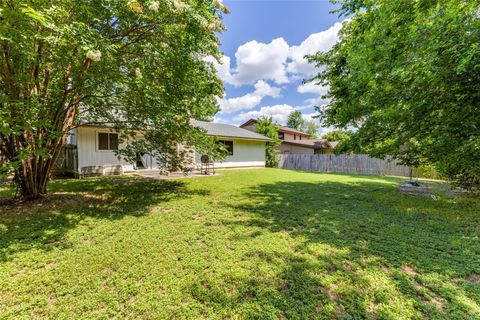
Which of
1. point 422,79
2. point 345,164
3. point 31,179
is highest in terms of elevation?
point 422,79

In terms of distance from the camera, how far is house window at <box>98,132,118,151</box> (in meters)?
10.4

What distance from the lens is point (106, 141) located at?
1064cm

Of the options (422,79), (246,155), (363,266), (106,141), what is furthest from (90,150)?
(422,79)

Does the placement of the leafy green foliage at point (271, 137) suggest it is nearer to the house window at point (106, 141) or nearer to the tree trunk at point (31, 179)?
the house window at point (106, 141)

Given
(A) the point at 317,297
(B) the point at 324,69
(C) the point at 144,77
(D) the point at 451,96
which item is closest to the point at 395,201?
(D) the point at 451,96

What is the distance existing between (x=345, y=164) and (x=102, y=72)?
16.2m

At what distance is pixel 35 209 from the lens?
4457 mm

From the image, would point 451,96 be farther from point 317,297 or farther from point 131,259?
point 131,259

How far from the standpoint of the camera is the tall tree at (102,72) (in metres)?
3.41

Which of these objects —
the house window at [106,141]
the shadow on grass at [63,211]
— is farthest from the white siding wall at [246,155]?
the shadow on grass at [63,211]

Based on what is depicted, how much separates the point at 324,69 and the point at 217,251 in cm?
936

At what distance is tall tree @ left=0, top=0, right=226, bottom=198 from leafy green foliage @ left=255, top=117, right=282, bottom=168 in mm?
13551

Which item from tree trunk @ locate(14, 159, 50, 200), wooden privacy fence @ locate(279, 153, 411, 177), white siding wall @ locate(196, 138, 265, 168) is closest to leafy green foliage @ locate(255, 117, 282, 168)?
wooden privacy fence @ locate(279, 153, 411, 177)

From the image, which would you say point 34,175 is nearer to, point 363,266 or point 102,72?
point 102,72
